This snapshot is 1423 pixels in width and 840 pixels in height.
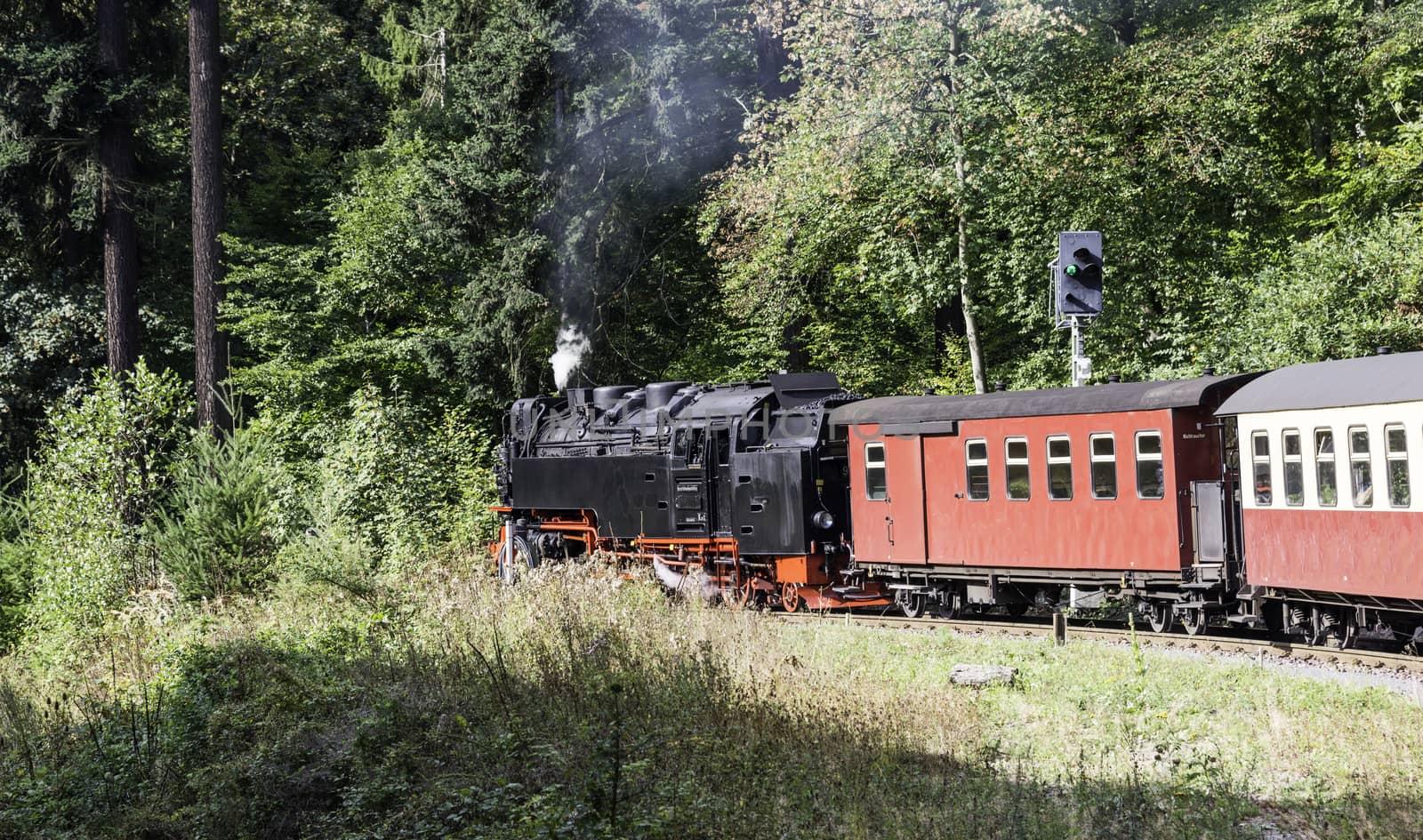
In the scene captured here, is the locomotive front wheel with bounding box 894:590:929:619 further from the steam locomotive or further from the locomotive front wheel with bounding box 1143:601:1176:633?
the locomotive front wheel with bounding box 1143:601:1176:633

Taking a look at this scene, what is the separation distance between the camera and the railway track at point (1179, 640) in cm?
1073

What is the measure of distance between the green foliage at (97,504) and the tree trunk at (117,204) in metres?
7.62

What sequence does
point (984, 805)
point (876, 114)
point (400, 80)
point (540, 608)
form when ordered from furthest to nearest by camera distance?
point (400, 80) → point (876, 114) → point (540, 608) → point (984, 805)

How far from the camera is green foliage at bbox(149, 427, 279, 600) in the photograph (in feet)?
52.4

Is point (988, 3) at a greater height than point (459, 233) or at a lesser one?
greater

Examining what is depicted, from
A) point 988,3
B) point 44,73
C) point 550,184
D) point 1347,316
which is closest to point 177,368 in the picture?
point 44,73

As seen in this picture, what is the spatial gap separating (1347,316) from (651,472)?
10148 millimetres

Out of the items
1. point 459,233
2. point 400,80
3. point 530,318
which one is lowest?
point 530,318

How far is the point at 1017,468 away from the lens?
1346cm

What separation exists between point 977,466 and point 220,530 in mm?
10375

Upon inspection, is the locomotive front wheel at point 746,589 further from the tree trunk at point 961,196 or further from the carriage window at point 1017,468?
the tree trunk at point 961,196

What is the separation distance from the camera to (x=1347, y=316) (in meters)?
16.3

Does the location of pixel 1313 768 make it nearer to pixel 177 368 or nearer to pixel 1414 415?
pixel 1414 415

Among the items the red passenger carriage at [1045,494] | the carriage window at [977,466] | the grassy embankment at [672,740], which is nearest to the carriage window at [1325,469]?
the red passenger carriage at [1045,494]
